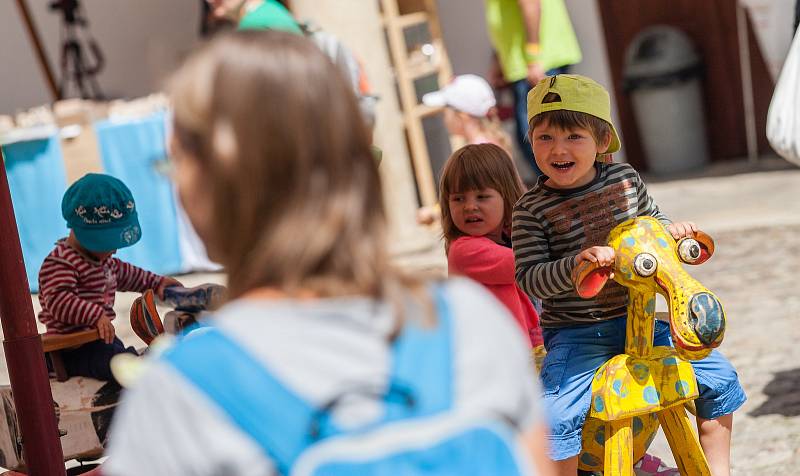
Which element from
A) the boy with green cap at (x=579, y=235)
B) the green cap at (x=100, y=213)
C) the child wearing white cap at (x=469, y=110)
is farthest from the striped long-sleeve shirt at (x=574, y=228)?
the child wearing white cap at (x=469, y=110)

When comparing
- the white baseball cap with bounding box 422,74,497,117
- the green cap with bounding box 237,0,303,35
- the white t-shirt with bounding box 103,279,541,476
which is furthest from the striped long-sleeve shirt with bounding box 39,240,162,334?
the white t-shirt with bounding box 103,279,541,476

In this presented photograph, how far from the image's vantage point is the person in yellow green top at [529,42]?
20.3 ft

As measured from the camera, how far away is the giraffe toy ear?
263cm

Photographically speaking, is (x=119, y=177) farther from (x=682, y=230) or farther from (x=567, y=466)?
(x=682, y=230)

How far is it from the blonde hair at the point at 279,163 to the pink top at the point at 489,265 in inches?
75.5

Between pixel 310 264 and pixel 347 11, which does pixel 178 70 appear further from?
pixel 347 11

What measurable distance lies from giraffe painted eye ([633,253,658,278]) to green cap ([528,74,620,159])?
0.44 meters

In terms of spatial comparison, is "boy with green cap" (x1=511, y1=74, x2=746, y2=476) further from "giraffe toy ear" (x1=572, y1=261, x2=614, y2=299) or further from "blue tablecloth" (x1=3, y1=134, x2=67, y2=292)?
"blue tablecloth" (x1=3, y1=134, x2=67, y2=292)

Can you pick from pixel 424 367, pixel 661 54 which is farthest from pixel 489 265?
pixel 661 54

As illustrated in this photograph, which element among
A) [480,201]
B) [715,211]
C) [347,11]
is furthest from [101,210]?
[715,211]

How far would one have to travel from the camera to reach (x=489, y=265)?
10.9ft

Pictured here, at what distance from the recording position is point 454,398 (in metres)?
1.38

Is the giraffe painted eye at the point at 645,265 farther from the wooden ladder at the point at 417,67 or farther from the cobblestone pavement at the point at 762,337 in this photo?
the wooden ladder at the point at 417,67

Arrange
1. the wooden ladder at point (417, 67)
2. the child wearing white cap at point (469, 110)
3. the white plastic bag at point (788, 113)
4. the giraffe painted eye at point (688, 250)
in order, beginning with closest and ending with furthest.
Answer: the giraffe painted eye at point (688, 250) < the white plastic bag at point (788, 113) < the child wearing white cap at point (469, 110) < the wooden ladder at point (417, 67)
